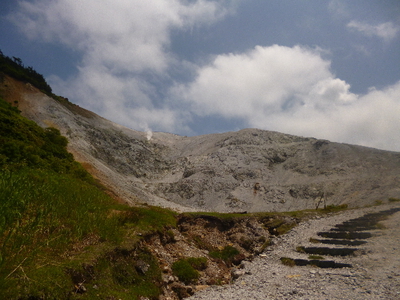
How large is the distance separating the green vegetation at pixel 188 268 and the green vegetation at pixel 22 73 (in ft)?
258

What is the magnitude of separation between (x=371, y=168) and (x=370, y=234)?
57.2 m

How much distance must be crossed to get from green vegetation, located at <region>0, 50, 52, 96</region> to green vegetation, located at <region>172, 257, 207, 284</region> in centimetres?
7852

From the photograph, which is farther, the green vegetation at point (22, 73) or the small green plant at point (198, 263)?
the green vegetation at point (22, 73)

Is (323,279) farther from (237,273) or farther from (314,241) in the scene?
(314,241)

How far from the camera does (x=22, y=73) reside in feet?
237

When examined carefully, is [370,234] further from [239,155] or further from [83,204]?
[239,155]

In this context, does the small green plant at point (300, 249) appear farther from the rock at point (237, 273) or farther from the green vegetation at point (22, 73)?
the green vegetation at point (22, 73)

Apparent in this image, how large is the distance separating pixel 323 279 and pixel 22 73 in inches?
3439

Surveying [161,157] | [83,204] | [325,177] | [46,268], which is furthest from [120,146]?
[46,268]

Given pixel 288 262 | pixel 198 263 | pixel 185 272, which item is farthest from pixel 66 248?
pixel 288 262

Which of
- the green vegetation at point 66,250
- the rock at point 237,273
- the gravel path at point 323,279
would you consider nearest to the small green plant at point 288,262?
the gravel path at point 323,279

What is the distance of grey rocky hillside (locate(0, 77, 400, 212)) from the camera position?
57.3 metres

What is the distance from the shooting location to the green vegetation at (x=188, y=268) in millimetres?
13109

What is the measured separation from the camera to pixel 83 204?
1247 cm
